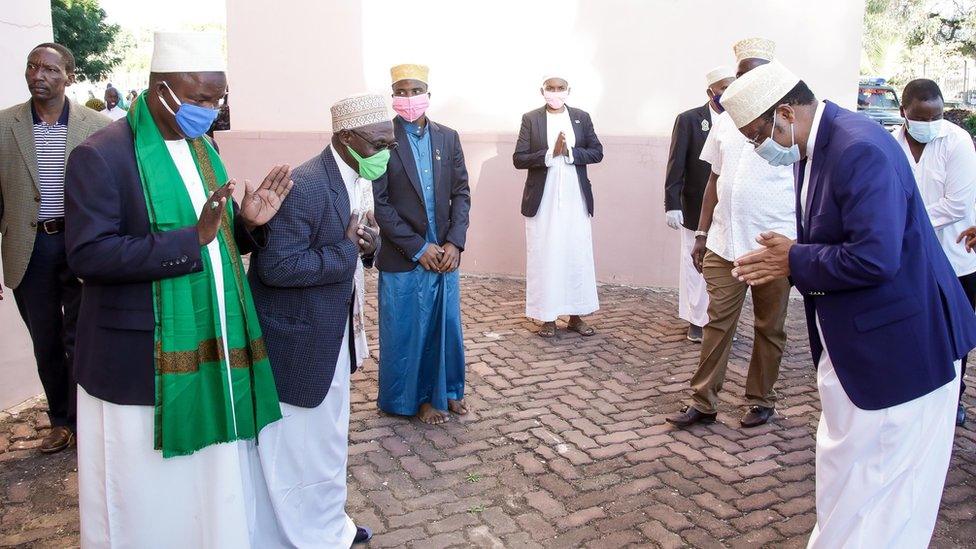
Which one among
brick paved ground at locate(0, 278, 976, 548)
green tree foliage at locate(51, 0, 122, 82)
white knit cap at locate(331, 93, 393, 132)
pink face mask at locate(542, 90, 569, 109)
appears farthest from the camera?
green tree foliage at locate(51, 0, 122, 82)

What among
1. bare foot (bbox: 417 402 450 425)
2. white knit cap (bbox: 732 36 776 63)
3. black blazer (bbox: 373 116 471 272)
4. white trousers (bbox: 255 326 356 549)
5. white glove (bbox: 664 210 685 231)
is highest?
white knit cap (bbox: 732 36 776 63)

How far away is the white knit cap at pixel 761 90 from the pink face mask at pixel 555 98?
4260 millimetres

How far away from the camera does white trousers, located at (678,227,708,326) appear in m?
7.19

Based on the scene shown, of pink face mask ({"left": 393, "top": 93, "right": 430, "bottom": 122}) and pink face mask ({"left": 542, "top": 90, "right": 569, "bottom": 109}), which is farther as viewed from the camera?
pink face mask ({"left": 542, "top": 90, "right": 569, "bottom": 109})

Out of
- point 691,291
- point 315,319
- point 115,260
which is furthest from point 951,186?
point 115,260

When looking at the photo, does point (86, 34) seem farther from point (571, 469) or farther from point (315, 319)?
point (315, 319)

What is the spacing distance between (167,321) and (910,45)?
1542 inches

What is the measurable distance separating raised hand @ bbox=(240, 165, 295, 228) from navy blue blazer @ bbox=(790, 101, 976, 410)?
1947 mm

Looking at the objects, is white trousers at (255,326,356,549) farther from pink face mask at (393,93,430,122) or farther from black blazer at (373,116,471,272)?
pink face mask at (393,93,430,122)

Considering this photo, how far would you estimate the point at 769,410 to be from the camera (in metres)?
5.45

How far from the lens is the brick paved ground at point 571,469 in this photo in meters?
4.10

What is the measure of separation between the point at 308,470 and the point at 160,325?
1.06m

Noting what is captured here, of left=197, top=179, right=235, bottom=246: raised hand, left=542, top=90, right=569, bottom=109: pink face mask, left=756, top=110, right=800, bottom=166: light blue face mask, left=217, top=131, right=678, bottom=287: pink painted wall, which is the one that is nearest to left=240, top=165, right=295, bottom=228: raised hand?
left=197, top=179, right=235, bottom=246: raised hand

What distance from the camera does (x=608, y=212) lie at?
905cm
